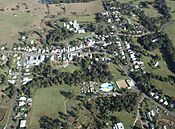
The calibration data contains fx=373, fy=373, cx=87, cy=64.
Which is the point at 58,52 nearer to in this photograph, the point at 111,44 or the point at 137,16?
the point at 111,44

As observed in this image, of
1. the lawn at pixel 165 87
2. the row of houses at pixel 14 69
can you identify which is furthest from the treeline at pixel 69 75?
the lawn at pixel 165 87

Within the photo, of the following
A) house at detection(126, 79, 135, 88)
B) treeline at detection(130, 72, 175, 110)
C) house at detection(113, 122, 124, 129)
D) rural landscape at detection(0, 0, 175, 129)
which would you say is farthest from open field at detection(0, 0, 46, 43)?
house at detection(113, 122, 124, 129)

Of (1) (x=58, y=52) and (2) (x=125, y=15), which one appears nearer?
(1) (x=58, y=52)

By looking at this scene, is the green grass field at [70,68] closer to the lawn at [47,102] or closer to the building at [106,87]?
the lawn at [47,102]

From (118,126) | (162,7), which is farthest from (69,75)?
(162,7)

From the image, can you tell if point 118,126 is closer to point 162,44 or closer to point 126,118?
point 126,118

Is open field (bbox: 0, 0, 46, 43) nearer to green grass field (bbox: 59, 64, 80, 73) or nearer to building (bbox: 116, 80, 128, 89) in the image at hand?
green grass field (bbox: 59, 64, 80, 73)

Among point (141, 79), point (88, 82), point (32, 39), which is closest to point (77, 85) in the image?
point (88, 82)
